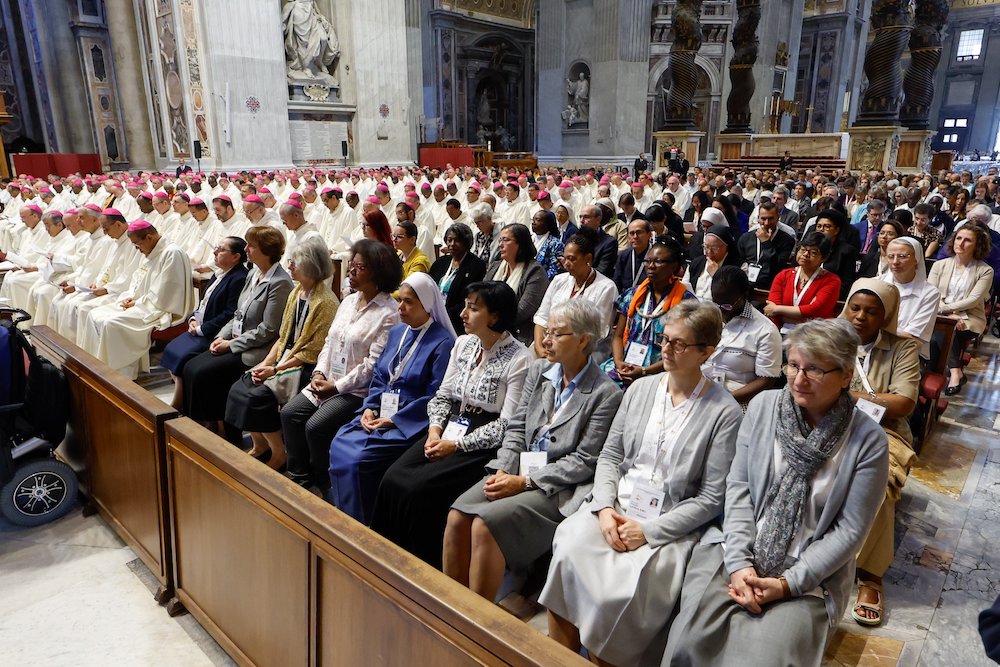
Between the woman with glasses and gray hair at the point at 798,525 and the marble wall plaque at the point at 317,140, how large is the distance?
63.9 ft

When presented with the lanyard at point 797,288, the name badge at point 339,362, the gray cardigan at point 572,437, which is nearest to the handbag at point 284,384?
the name badge at point 339,362

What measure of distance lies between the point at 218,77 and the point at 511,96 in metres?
16.2

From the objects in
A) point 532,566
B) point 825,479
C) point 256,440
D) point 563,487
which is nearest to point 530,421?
point 563,487

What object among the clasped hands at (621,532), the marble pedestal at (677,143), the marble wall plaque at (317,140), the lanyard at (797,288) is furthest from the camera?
the marble wall plaque at (317,140)

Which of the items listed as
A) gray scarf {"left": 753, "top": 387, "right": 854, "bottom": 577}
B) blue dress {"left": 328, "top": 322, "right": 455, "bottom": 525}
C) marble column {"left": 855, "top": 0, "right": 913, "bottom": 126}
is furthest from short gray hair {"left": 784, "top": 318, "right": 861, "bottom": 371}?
marble column {"left": 855, "top": 0, "right": 913, "bottom": 126}

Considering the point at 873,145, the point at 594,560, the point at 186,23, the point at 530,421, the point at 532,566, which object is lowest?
the point at 532,566

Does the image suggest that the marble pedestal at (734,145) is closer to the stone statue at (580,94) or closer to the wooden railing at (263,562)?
the stone statue at (580,94)

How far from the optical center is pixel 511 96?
100 feet

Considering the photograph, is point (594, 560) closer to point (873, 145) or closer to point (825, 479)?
point (825, 479)

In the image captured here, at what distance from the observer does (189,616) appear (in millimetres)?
2797

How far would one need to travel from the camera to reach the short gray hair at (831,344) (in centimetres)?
200

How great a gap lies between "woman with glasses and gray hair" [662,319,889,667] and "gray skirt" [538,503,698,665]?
9 centimetres

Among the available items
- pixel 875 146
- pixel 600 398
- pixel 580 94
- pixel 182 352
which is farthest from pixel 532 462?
pixel 580 94

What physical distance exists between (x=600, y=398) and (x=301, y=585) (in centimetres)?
134
